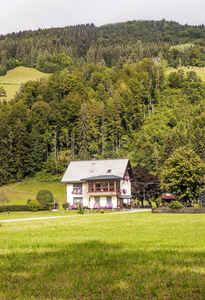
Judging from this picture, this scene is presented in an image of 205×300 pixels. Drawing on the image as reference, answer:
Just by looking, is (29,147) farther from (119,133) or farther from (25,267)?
(25,267)

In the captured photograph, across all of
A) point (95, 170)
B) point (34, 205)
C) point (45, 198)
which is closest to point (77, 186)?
point (95, 170)

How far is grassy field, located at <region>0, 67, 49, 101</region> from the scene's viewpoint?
148 meters

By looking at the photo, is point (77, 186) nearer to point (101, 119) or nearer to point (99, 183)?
point (99, 183)

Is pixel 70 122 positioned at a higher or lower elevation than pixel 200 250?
higher

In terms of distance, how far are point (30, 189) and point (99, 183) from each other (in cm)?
2580

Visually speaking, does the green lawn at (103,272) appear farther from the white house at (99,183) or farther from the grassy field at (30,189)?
the grassy field at (30,189)

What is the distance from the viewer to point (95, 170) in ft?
216

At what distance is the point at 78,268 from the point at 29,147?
9837 centimetres

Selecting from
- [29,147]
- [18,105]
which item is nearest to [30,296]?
[29,147]

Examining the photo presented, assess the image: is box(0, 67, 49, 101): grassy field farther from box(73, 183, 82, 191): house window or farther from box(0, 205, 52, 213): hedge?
box(0, 205, 52, 213): hedge

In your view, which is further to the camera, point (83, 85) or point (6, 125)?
point (83, 85)

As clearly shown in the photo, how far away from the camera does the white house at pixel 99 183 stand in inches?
2394

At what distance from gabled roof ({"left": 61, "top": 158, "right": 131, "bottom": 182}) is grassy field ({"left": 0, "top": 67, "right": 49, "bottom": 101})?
259 ft

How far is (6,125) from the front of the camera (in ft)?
328
